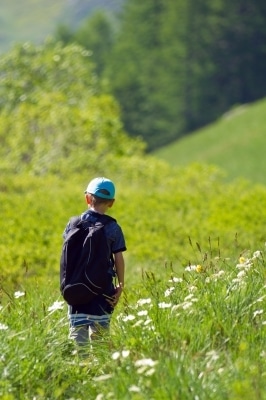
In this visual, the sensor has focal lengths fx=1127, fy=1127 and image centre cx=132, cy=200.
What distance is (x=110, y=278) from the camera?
25.7 ft

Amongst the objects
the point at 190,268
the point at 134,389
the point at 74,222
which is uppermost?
the point at 74,222

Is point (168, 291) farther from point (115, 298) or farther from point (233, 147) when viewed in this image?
point (233, 147)

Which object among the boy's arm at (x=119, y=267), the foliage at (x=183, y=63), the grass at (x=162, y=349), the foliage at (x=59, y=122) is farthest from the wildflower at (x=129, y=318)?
the foliage at (x=183, y=63)

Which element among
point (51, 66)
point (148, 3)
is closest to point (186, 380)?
point (51, 66)

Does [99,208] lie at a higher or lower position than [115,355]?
higher

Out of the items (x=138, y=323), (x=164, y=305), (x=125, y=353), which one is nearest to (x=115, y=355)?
(x=125, y=353)

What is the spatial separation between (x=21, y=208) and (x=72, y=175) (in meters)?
13.6

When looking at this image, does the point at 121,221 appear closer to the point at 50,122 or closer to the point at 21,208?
the point at 21,208

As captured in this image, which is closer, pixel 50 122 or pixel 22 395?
pixel 22 395

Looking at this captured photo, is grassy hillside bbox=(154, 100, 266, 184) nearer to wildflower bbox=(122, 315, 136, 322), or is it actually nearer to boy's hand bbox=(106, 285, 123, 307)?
boy's hand bbox=(106, 285, 123, 307)

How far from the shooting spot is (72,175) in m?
35.0

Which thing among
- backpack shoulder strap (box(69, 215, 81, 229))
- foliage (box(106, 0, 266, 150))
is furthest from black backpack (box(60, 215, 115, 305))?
foliage (box(106, 0, 266, 150))

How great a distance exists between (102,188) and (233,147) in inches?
2213

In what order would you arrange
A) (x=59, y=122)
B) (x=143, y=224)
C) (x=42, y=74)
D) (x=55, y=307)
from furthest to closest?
(x=42, y=74)
(x=59, y=122)
(x=143, y=224)
(x=55, y=307)
